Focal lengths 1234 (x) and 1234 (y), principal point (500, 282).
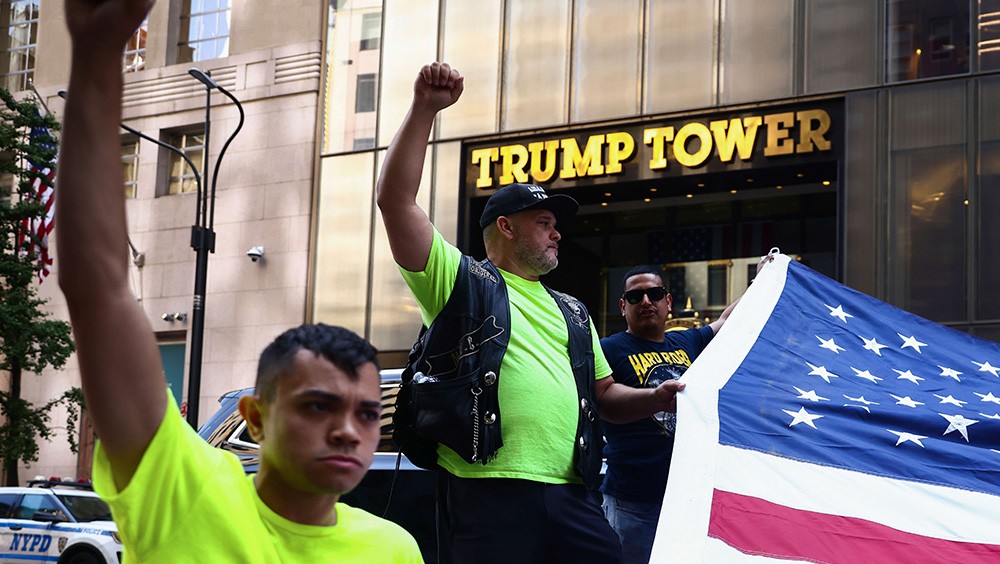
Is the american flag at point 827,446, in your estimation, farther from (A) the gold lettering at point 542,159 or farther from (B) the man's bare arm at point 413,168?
(A) the gold lettering at point 542,159

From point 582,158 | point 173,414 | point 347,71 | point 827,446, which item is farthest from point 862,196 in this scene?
point 173,414

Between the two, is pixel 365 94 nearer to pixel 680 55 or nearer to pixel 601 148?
pixel 601 148

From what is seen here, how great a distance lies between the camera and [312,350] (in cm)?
239

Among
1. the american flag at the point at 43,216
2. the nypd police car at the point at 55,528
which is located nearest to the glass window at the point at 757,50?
the nypd police car at the point at 55,528

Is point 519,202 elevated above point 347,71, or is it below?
below

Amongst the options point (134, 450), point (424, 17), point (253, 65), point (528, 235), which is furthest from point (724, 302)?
point (134, 450)

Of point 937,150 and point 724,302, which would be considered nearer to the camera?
point 937,150

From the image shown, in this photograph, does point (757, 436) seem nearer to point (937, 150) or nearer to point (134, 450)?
point (134, 450)

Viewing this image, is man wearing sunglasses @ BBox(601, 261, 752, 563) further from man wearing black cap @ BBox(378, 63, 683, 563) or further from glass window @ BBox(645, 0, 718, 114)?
glass window @ BBox(645, 0, 718, 114)

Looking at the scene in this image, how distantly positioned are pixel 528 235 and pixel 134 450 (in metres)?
2.88

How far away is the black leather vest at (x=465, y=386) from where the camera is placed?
430 cm

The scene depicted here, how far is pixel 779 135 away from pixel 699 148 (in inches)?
54.8

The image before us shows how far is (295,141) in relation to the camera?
85.8 ft

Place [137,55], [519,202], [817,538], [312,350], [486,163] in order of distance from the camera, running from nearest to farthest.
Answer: [312,350] < [817,538] < [519,202] < [486,163] < [137,55]
